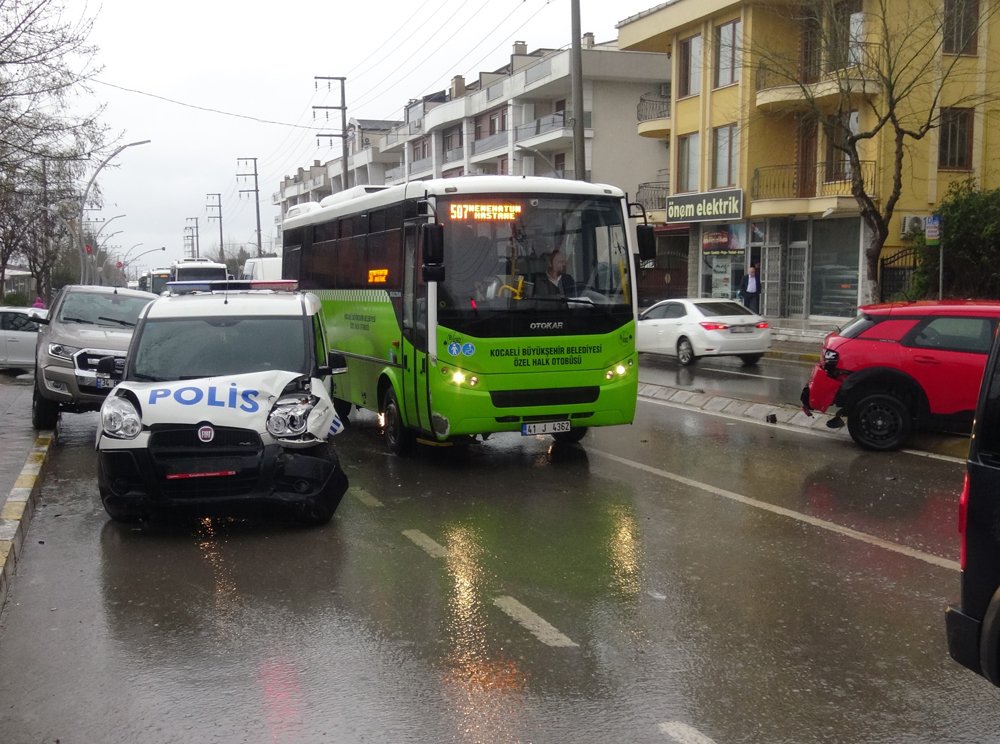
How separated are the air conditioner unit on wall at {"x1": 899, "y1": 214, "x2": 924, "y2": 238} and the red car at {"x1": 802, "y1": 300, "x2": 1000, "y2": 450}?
20.4m

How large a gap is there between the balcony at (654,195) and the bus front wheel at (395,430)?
33.2 m

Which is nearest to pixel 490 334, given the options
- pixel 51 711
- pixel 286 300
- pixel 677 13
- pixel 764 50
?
pixel 286 300

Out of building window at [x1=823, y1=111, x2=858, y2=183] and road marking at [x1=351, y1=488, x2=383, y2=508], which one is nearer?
road marking at [x1=351, y1=488, x2=383, y2=508]

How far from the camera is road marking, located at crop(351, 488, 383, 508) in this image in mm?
9335

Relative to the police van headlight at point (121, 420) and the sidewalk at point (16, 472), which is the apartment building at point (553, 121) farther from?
the police van headlight at point (121, 420)

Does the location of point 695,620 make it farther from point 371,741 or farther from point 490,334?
point 490,334

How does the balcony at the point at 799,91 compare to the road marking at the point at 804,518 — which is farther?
the balcony at the point at 799,91

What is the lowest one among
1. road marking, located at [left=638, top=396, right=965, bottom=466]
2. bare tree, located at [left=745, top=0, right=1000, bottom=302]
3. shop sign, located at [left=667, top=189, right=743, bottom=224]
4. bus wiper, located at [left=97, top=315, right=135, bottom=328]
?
road marking, located at [left=638, top=396, right=965, bottom=466]

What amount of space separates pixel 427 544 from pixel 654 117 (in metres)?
36.7

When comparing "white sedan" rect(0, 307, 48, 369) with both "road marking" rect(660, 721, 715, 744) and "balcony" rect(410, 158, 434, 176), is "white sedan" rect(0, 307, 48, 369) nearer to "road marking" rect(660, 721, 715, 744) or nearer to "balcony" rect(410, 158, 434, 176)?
"road marking" rect(660, 721, 715, 744)

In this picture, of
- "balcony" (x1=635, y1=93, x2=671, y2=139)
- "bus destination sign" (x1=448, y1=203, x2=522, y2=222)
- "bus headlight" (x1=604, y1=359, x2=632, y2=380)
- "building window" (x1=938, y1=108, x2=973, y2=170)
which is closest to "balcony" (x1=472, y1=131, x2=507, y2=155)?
"balcony" (x1=635, y1=93, x2=671, y2=139)

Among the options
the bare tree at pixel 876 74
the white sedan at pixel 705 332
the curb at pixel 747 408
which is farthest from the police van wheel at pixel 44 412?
the bare tree at pixel 876 74

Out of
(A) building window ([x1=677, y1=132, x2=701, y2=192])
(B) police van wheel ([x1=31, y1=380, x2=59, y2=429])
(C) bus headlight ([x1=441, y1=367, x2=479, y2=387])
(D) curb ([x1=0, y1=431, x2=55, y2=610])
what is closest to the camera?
(D) curb ([x1=0, y1=431, x2=55, y2=610])

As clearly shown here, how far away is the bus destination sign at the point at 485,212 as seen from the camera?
35.2 feet
